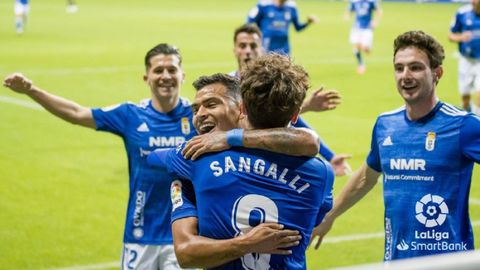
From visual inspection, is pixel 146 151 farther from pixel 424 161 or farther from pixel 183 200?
pixel 183 200

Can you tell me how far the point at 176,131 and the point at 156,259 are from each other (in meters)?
1.06

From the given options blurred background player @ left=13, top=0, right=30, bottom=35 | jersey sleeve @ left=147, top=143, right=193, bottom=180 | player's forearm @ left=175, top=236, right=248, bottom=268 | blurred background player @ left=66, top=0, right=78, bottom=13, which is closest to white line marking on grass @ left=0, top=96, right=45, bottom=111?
blurred background player @ left=13, top=0, right=30, bottom=35

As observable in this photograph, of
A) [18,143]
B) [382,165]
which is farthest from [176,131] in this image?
[18,143]

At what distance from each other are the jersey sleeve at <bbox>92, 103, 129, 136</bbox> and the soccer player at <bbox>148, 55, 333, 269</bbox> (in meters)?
3.27

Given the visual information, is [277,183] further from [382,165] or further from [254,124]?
[382,165]

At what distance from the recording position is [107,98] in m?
21.3

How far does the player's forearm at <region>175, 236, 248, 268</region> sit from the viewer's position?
167 inches

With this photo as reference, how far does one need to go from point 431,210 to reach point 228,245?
2.16 m

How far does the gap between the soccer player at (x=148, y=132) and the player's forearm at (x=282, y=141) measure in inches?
116

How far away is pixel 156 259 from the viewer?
736 centimetres

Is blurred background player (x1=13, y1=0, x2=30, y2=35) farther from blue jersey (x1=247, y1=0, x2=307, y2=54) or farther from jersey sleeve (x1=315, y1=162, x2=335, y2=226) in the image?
jersey sleeve (x1=315, y1=162, x2=335, y2=226)

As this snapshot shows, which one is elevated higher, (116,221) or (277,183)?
(277,183)

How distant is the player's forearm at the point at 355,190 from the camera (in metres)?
6.54

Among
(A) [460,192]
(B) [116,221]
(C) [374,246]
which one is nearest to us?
(A) [460,192]
